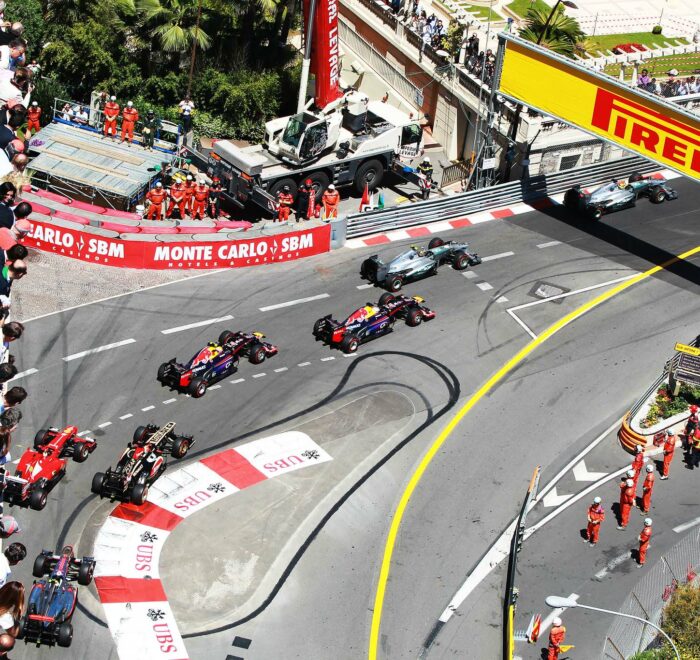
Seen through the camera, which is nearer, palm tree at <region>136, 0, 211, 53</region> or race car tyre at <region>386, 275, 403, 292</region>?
race car tyre at <region>386, 275, 403, 292</region>

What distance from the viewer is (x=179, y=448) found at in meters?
26.7

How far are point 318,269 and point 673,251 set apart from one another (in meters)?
11.8

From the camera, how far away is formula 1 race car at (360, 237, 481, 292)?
34.5 meters

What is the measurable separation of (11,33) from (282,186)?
9.74 meters

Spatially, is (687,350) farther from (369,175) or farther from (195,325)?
(369,175)

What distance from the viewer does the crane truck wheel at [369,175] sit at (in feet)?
132

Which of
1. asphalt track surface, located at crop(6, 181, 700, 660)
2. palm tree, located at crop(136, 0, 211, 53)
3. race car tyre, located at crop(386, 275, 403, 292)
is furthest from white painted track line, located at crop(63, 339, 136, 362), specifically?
palm tree, located at crop(136, 0, 211, 53)

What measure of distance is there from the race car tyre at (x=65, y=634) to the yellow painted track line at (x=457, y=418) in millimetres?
5586

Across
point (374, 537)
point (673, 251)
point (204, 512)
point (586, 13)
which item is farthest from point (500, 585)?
point (586, 13)

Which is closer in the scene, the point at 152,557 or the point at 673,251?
the point at 152,557

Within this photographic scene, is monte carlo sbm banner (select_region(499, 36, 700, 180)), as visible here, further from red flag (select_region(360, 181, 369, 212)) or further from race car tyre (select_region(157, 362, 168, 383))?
race car tyre (select_region(157, 362, 168, 383))

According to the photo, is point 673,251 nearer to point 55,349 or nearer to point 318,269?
point 318,269

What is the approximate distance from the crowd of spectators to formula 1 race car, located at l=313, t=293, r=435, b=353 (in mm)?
17696

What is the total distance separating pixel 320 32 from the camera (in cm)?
3912
